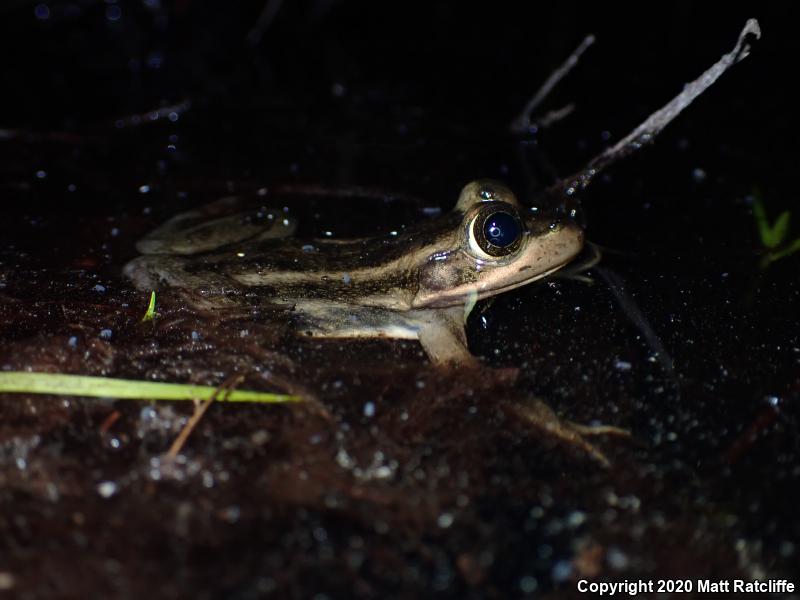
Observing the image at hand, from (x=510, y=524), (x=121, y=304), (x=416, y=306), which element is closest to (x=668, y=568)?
(x=510, y=524)

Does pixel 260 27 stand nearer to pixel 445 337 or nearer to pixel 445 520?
pixel 445 337

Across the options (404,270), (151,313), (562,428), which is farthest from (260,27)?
(562,428)

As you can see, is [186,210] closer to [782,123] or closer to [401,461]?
[401,461]

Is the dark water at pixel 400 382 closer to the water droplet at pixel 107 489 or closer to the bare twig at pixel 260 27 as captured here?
the water droplet at pixel 107 489

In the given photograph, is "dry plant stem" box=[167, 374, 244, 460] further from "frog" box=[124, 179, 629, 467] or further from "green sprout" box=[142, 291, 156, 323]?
"green sprout" box=[142, 291, 156, 323]

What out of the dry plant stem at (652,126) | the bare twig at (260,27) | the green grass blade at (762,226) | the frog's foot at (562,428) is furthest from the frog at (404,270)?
the bare twig at (260,27)

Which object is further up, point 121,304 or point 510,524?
point 121,304

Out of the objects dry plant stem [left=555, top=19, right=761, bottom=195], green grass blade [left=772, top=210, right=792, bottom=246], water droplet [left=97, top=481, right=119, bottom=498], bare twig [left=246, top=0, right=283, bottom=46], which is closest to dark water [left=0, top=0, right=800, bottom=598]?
water droplet [left=97, top=481, right=119, bottom=498]
